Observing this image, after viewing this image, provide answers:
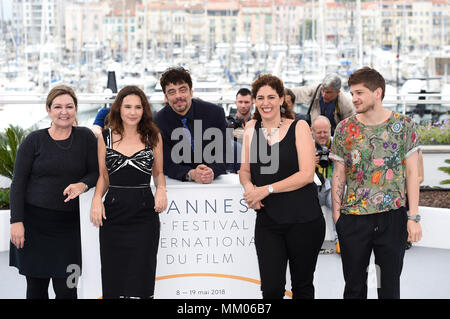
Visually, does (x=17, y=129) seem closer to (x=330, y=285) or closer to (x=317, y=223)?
(x=330, y=285)

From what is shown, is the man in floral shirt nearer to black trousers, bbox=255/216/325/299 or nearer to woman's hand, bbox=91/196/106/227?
black trousers, bbox=255/216/325/299

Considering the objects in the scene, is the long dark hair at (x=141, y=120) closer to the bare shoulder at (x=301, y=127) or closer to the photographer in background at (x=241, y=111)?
the bare shoulder at (x=301, y=127)

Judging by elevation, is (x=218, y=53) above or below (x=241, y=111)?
above

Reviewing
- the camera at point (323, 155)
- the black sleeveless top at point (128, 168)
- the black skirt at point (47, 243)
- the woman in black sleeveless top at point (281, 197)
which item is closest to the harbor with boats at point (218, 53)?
the camera at point (323, 155)

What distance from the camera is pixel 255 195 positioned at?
11.3 ft

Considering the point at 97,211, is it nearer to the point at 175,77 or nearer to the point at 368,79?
the point at 175,77

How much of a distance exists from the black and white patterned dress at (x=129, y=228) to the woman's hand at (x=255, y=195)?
52 centimetres

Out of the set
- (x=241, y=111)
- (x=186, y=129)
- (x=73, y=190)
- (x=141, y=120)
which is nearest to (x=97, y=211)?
(x=73, y=190)

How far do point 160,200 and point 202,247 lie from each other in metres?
0.43

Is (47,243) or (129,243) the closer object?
(129,243)

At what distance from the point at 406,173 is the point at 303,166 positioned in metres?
0.53

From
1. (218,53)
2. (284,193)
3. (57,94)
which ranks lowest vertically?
(284,193)

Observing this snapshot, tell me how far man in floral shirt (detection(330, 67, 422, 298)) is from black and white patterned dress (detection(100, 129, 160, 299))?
40.3 inches

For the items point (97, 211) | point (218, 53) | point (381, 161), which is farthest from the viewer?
point (218, 53)
